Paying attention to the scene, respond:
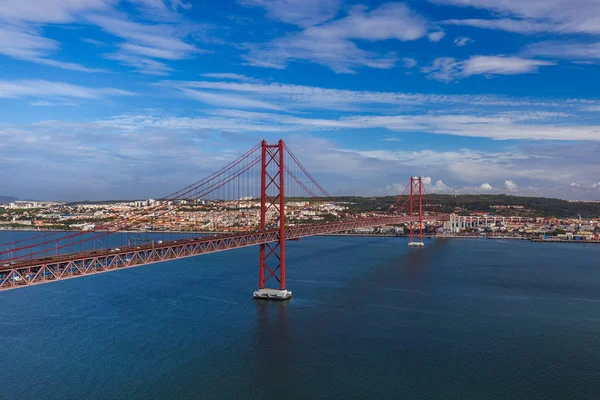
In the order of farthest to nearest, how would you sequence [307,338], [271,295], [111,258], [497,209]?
[497,209], [271,295], [111,258], [307,338]

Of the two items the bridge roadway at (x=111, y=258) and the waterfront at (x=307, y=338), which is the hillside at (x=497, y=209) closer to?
the waterfront at (x=307, y=338)

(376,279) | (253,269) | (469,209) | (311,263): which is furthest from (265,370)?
(469,209)

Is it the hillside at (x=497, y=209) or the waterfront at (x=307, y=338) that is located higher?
the hillside at (x=497, y=209)

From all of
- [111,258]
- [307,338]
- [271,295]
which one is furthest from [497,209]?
[111,258]

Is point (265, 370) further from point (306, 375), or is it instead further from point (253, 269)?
point (253, 269)

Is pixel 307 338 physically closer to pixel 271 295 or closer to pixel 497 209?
pixel 271 295

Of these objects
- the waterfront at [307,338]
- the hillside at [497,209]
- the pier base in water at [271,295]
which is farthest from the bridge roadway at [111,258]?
the hillside at [497,209]

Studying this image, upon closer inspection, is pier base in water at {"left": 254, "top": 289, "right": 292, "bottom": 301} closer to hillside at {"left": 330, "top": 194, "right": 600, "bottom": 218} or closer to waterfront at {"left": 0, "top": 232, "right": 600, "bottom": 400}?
waterfront at {"left": 0, "top": 232, "right": 600, "bottom": 400}
